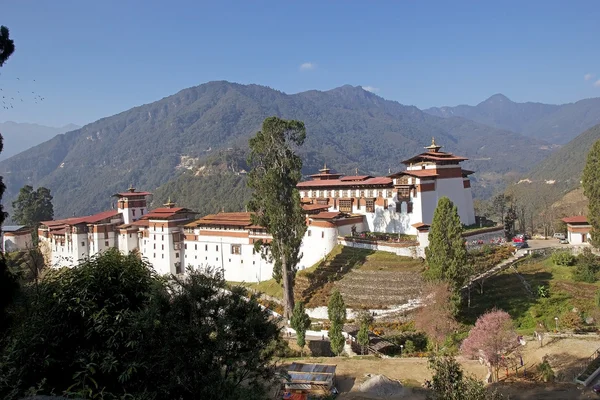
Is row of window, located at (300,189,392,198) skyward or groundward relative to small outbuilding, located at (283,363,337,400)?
skyward

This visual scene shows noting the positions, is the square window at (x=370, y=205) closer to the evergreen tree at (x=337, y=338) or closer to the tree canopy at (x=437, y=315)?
the tree canopy at (x=437, y=315)

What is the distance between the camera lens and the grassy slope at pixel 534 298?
30.0 m

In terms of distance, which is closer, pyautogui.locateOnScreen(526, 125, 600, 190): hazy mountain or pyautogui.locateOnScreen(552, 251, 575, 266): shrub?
pyautogui.locateOnScreen(552, 251, 575, 266): shrub

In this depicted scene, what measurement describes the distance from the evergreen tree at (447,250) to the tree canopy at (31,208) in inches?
2692

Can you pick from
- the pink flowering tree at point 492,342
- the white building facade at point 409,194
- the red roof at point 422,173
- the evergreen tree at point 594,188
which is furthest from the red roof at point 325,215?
the pink flowering tree at point 492,342

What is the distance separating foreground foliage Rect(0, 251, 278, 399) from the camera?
12617mm

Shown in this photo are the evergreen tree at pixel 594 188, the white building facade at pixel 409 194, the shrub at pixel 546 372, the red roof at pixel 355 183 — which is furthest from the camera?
the red roof at pixel 355 183

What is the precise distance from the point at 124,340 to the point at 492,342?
17360 millimetres

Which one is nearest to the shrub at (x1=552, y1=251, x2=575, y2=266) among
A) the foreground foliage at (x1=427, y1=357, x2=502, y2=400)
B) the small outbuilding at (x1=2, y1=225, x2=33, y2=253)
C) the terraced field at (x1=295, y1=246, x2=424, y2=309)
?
the terraced field at (x1=295, y1=246, x2=424, y2=309)

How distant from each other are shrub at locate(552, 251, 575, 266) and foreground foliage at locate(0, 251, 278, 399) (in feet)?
95.8

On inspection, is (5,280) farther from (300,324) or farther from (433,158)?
(433,158)

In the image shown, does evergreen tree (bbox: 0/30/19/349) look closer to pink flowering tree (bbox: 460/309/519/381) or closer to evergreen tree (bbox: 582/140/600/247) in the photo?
pink flowering tree (bbox: 460/309/519/381)

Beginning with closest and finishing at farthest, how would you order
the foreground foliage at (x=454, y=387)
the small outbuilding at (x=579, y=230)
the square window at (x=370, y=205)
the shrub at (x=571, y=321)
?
1. the foreground foliage at (x=454, y=387)
2. the shrub at (x=571, y=321)
3. the small outbuilding at (x=579, y=230)
4. the square window at (x=370, y=205)

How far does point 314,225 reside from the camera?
4541 centimetres
